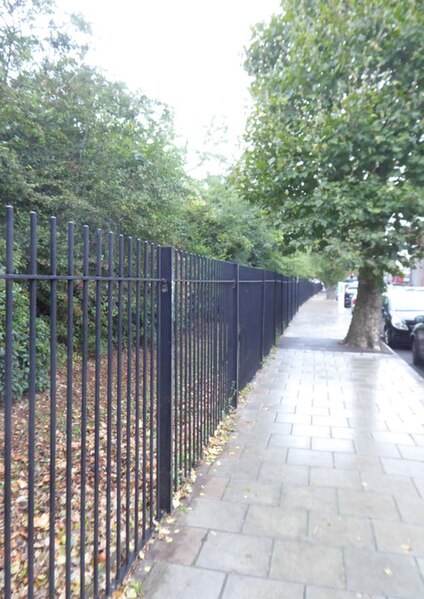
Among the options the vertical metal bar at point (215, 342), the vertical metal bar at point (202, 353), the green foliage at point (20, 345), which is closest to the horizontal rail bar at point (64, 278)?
the vertical metal bar at point (202, 353)

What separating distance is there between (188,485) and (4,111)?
5.56m

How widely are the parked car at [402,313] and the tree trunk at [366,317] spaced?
1426 millimetres

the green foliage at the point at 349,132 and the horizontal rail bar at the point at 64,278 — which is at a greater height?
the green foliage at the point at 349,132

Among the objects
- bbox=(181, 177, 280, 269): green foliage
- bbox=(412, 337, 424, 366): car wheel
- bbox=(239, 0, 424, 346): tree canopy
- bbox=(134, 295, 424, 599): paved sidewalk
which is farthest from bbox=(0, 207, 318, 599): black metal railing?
bbox=(181, 177, 280, 269): green foliage

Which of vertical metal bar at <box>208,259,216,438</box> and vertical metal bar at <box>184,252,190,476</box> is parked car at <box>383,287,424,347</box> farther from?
vertical metal bar at <box>184,252,190,476</box>

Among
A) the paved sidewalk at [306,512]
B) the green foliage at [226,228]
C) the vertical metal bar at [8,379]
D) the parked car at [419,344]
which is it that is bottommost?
the paved sidewalk at [306,512]

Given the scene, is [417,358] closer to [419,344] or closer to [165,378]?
[419,344]

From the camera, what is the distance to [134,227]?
25.4 feet

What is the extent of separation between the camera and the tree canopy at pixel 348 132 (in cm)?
720

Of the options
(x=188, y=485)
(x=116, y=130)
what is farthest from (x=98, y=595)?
(x=116, y=130)

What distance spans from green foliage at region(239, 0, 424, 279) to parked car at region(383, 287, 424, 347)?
11.3 ft

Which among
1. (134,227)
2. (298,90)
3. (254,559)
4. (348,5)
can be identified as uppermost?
(348,5)

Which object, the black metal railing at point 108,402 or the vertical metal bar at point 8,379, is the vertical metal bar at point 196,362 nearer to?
the black metal railing at point 108,402

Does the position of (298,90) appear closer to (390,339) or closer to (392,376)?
(392,376)
